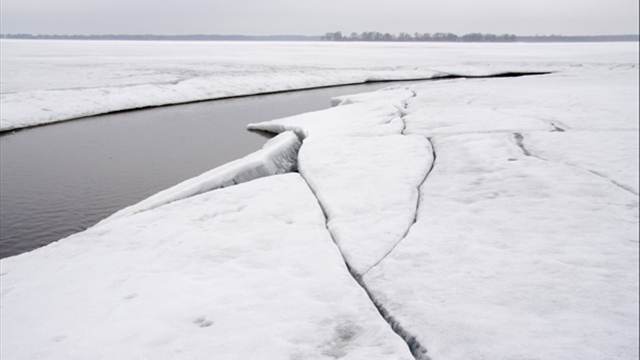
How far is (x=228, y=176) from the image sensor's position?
7.72 meters

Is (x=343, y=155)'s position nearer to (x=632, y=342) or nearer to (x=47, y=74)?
(x=632, y=342)

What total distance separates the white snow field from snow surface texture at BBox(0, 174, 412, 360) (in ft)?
0.05

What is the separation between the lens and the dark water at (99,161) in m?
7.65

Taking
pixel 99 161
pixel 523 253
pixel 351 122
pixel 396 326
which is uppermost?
pixel 351 122

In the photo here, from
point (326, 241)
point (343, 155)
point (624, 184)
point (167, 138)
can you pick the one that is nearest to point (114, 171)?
point (167, 138)

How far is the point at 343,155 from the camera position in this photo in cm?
852

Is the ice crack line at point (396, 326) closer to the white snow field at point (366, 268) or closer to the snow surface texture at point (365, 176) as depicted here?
the white snow field at point (366, 268)

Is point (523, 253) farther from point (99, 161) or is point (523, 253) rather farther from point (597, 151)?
point (99, 161)

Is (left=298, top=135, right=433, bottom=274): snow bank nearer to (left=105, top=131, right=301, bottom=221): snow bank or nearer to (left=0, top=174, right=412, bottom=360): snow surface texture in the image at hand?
(left=0, top=174, right=412, bottom=360): snow surface texture

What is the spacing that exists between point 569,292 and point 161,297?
3.33 metres

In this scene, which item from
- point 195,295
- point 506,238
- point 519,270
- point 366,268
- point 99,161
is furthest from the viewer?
point 99,161

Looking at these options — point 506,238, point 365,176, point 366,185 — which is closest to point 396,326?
point 506,238

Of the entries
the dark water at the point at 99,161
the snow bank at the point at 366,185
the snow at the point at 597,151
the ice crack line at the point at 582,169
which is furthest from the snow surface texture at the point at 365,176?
the dark water at the point at 99,161

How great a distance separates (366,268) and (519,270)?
134 centimetres
